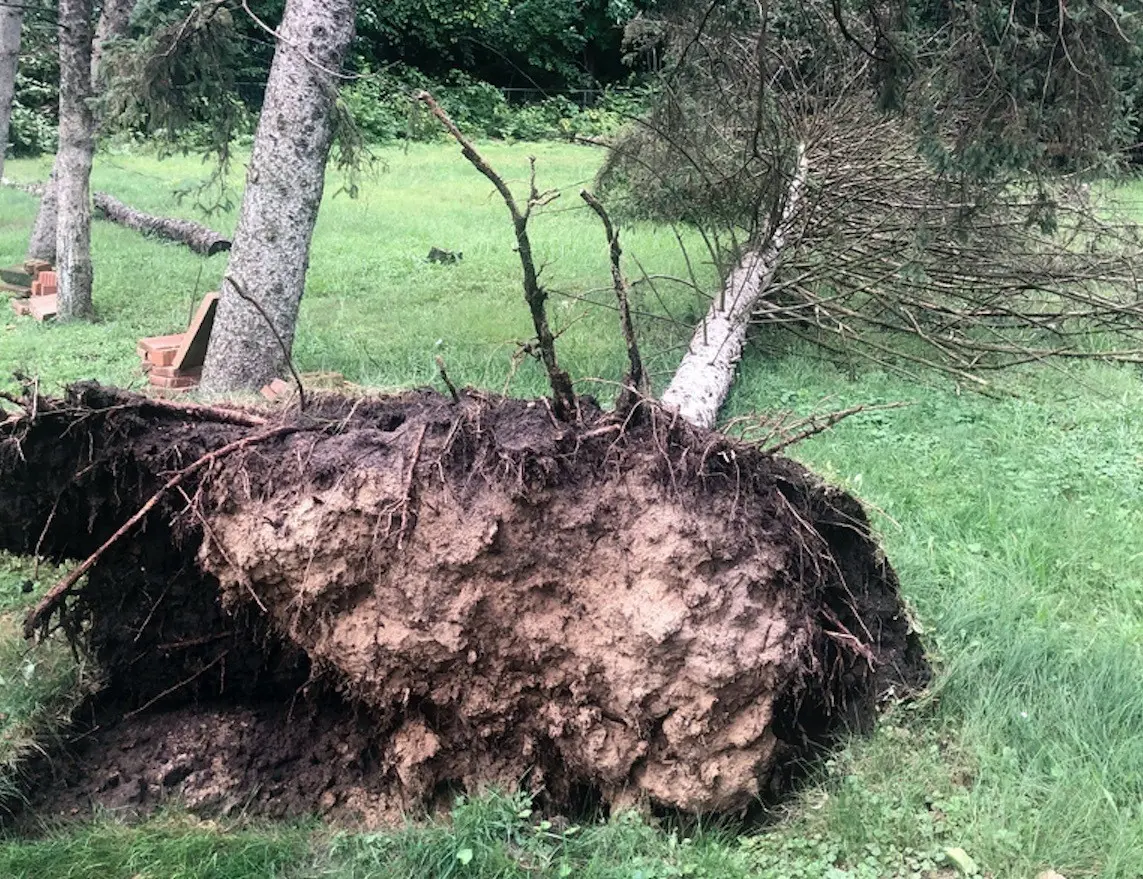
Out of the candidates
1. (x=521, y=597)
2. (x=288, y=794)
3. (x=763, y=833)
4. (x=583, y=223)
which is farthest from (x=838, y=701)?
(x=583, y=223)

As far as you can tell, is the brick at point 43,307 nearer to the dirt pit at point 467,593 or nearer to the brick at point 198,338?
the brick at point 198,338

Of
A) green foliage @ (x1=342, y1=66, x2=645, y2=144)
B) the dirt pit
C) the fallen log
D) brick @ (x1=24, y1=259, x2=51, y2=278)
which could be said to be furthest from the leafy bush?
the dirt pit

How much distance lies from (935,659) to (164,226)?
12.1 meters

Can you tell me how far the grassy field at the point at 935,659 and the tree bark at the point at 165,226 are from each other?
12.0 feet

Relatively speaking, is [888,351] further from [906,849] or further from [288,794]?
[288,794]

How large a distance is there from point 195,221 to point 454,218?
357 cm

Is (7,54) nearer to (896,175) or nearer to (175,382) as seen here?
(175,382)

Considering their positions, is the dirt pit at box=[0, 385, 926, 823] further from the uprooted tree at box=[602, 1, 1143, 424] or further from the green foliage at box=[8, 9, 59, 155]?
the green foliage at box=[8, 9, 59, 155]

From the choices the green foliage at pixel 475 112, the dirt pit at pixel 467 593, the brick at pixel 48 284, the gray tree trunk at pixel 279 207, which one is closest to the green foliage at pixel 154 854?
the dirt pit at pixel 467 593

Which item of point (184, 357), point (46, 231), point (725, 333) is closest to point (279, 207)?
point (184, 357)

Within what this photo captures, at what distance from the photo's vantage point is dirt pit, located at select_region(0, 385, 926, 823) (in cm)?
309

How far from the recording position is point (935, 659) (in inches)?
139

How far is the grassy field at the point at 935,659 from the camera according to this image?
112 inches

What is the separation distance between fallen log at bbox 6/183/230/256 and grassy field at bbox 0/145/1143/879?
366cm
